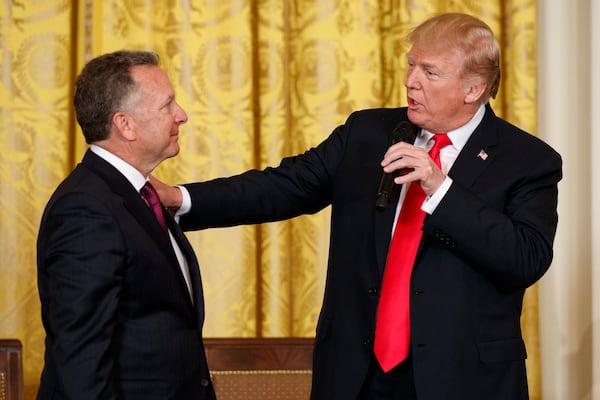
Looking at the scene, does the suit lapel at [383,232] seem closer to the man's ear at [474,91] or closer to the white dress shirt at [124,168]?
the man's ear at [474,91]

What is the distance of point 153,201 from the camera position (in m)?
2.60

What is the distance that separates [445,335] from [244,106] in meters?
1.97

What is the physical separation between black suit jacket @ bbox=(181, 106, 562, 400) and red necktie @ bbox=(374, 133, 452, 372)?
30 millimetres

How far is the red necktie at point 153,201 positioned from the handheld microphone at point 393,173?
57cm

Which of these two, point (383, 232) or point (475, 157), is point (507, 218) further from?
point (383, 232)

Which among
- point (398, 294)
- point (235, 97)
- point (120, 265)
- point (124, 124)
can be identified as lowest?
point (398, 294)

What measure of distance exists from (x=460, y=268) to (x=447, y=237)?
11 centimetres

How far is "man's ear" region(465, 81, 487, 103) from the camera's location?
2.79 m

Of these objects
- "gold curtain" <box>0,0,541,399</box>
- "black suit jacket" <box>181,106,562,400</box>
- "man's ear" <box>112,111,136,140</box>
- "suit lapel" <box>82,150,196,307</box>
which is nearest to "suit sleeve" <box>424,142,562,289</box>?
"black suit jacket" <box>181,106,562,400</box>

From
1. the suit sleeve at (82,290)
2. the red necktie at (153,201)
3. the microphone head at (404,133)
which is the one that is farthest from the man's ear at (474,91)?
the suit sleeve at (82,290)

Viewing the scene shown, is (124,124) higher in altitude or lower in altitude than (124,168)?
higher

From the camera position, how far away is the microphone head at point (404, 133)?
9.03ft

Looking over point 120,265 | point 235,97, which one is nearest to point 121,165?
point 120,265

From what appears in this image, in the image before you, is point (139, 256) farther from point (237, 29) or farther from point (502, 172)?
point (237, 29)
